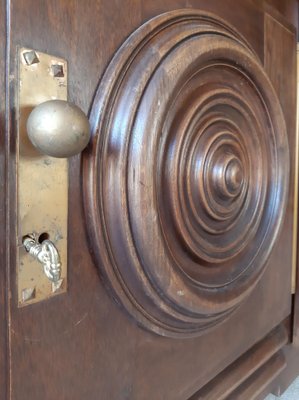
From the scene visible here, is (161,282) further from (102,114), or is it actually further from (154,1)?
(154,1)

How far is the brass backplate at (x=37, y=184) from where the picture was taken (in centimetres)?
34

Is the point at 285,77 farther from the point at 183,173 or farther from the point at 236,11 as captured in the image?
the point at 183,173

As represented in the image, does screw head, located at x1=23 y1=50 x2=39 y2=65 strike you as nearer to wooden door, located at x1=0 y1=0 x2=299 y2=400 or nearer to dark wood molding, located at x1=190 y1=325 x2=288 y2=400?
wooden door, located at x1=0 y1=0 x2=299 y2=400

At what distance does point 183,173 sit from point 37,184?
0.65 feet

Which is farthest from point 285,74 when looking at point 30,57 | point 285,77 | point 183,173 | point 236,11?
point 30,57

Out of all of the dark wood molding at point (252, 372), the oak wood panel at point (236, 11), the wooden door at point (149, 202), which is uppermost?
the oak wood panel at point (236, 11)

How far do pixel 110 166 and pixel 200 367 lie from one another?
1.22ft

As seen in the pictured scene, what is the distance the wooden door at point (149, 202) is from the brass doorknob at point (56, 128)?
0.12 feet

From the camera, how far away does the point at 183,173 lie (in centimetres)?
49

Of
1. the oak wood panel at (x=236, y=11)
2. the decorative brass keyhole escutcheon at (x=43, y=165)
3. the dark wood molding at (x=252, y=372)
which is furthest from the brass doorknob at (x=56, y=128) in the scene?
the dark wood molding at (x=252, y=372)

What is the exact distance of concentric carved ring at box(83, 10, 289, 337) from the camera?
0.41 m

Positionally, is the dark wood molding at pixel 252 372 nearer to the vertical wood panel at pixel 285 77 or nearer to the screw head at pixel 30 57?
the vertical wood panel at pixel 285 77

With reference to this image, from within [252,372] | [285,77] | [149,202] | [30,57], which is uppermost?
[285,77]

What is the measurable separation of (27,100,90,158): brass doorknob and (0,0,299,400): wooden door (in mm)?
36
